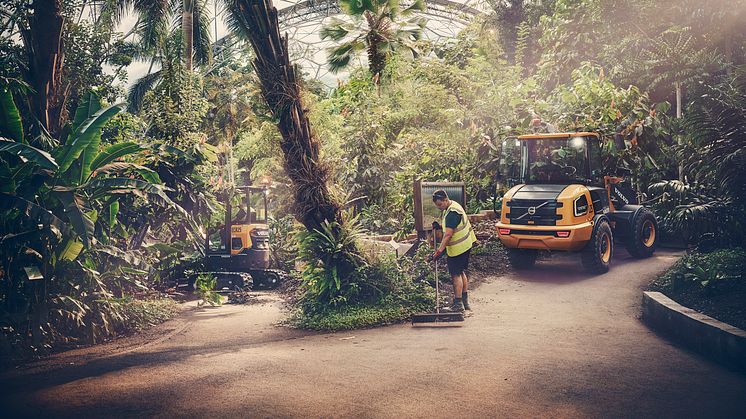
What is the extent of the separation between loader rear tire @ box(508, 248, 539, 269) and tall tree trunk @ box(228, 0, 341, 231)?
484 cm

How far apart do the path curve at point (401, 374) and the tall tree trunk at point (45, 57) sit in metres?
3.75

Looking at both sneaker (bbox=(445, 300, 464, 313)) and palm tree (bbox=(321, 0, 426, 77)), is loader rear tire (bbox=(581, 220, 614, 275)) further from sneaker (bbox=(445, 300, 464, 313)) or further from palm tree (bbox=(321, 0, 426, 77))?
palm tree (bbox=(321, 0, 426, 77))

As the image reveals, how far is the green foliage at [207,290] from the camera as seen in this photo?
12.7m

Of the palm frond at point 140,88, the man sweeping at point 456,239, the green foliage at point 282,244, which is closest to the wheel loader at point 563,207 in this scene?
the man sweeping at point 456,239

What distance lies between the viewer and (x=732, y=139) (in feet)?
30.6

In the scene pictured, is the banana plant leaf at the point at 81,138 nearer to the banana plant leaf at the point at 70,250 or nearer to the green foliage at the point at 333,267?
the banana plant leaf at the point at 70,250

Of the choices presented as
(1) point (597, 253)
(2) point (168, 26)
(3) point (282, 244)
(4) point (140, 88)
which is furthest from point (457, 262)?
(4) point (140, 88)

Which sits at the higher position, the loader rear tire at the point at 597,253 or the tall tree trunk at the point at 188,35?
the tall tree trunk at the point at 188,35

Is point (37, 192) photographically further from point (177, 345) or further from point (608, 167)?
point (608, 167)

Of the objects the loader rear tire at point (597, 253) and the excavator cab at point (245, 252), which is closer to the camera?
the loader rear tire at point (597, 253)

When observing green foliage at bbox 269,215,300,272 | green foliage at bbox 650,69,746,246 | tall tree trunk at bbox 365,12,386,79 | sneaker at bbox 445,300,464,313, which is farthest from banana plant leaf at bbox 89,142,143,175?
tall tree trunk at bbox 365,12,386,79

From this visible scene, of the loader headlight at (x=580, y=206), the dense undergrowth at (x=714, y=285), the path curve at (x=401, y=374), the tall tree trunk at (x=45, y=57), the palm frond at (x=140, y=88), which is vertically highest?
the palm frond at (x=140, y=88)

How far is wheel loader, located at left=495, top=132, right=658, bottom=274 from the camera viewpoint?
1195 cm

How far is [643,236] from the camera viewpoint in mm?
14055
